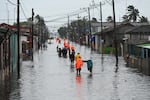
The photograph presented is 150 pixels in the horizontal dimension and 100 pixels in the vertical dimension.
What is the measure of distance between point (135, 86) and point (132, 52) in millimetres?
20602

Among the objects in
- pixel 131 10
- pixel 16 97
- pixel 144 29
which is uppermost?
Result: pixel 131 10

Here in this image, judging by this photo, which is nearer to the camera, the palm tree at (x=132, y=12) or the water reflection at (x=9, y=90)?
the water reflection at (x=9, y=90)

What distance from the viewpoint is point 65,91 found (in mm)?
23906

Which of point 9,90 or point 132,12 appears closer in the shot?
point 9,90

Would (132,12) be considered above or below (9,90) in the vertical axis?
above

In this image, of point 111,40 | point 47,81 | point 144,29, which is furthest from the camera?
point 111,40

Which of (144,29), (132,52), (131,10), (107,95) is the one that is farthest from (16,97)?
(131,10)

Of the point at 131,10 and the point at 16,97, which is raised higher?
the point at 131,10

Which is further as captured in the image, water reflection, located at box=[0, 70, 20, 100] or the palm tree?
the palm tree

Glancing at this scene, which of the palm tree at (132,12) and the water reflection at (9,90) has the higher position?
Answer: the palm tree at (132,12)

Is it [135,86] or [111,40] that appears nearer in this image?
[135,86]

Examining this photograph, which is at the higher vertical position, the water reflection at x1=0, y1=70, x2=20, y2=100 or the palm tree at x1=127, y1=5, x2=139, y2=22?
the palm tree at x1=127, y1=5, x2=139, y2=22

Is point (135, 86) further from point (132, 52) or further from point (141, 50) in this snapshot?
point (132, 52)

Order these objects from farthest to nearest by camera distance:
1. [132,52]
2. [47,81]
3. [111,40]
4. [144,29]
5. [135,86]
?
[111,40]
[144,29]
[132,52]
[47,81]
[135,86]
